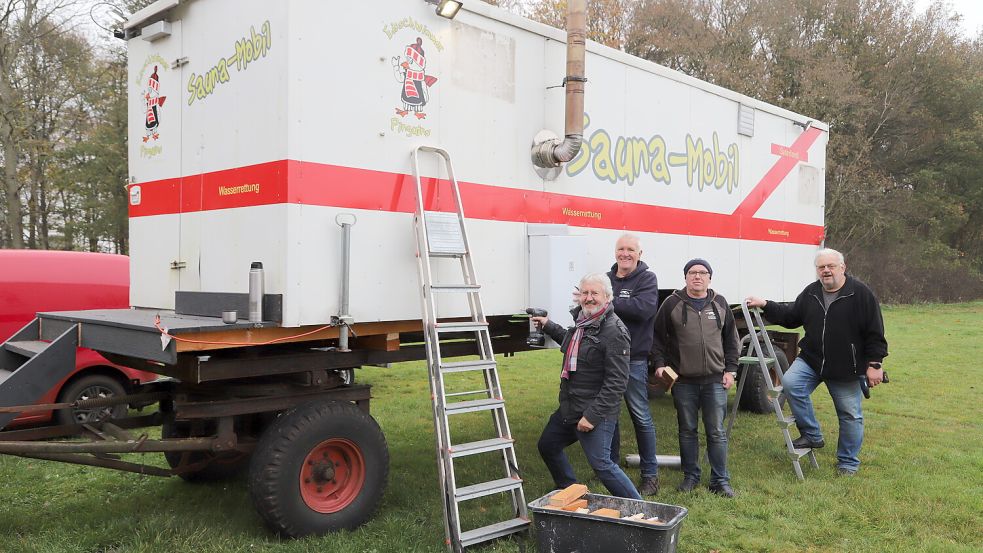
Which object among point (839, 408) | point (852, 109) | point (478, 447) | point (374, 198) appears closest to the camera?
point (478, 447)

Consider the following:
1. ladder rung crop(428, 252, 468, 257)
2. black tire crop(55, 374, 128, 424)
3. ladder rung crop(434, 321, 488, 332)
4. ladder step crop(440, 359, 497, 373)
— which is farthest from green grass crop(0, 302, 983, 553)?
ladder rung crop(428, 252, 468, 257)

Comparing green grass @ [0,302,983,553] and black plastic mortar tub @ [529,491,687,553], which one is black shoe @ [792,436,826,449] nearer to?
green grass @ [0,302,983,553]

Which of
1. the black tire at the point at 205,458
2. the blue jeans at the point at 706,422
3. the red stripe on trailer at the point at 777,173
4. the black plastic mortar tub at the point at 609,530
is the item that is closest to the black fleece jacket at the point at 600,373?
the black plastic mortar tub at the point at 609,530

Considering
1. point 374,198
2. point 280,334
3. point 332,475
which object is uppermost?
point 374,198

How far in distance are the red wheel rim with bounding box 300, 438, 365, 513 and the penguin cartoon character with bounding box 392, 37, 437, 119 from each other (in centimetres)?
222

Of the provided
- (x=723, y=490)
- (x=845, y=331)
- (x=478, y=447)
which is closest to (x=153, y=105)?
(x=478, y=447)

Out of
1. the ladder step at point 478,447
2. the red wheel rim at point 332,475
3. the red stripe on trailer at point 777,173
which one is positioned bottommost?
the red wheel rim at point 332,475

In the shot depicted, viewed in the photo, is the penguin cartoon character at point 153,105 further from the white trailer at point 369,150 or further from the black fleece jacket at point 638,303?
the black fleece jacket at point 638,303

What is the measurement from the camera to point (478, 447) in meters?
4.34

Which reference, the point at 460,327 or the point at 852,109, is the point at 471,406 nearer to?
the point at 460,327

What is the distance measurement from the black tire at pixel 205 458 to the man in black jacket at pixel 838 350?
14.6 feet

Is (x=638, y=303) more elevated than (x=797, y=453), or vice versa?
(x=638, y=303)

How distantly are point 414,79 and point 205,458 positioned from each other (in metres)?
3.06

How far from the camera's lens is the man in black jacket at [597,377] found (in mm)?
4344
